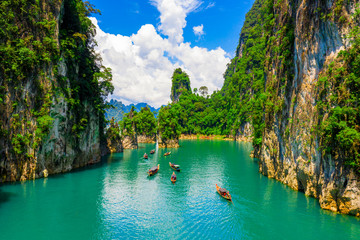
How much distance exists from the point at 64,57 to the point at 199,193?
28439mm

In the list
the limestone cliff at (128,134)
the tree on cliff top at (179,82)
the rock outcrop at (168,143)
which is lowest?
the rock outcrop at (168,143)

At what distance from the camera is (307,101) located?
770 inches

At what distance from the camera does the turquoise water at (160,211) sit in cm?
1466

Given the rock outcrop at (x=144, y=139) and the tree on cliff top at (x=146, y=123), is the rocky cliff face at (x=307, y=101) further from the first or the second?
the rock outcrop at (x=144, y=139)

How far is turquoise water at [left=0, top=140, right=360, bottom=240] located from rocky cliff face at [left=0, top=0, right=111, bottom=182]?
338 cm

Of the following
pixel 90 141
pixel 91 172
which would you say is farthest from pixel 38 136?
pixel 90 141

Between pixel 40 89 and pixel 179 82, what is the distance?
126 m

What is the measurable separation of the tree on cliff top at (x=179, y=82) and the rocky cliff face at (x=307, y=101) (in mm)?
118610

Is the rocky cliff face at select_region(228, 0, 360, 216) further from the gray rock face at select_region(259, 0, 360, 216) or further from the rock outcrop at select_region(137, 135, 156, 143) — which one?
the rock outcrop at select_region(137, 135, 156, 143)

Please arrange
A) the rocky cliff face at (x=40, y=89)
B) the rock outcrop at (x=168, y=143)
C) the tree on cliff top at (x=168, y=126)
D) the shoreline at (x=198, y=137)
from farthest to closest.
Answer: the shoreline at (x=198, y=137), the rock outcrop at (x=168, y=143), the tree on cliff top at (x=168, y=126), the rocky cliff face at (x=40, y=89)

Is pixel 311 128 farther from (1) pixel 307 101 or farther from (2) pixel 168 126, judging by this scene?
(2) pixel 168 126

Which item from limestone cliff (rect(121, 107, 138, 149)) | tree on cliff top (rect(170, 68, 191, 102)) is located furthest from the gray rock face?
tree on cliff top (rect(170, 68, 191, 102))

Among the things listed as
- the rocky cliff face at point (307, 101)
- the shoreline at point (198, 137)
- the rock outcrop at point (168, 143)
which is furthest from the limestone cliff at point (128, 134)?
the shoreline at point (198, 137)

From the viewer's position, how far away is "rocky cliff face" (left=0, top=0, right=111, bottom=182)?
22.9 m
